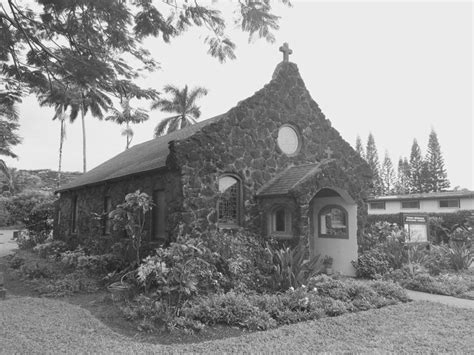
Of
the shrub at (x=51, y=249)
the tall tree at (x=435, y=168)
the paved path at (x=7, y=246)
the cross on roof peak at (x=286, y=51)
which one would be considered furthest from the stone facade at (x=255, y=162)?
the tall tree at (x=435, y=168)

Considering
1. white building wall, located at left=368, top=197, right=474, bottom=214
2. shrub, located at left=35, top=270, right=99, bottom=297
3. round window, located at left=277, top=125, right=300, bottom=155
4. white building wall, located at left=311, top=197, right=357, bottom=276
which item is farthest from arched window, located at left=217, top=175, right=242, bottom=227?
white building wall, located at left=368, top=197, right=474, bottom=214

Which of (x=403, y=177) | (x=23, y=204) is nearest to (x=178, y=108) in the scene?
(x=23, y=204)

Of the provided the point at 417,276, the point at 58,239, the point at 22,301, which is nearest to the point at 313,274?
the point at 417,276

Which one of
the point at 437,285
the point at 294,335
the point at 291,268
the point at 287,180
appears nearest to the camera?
the point at 294,335

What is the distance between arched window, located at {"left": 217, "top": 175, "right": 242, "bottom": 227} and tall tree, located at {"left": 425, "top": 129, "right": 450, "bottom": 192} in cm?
5439

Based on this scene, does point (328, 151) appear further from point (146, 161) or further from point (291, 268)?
point (146, 161)

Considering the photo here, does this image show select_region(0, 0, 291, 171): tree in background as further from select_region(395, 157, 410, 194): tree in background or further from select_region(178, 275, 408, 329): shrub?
select_region(395, 157, 410, 194): tree in background

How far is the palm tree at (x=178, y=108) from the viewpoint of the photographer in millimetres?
41688

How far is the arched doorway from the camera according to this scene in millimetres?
13219

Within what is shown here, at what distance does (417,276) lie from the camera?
1126 cm

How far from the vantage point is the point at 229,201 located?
12.1 meters

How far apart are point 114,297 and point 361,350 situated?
5.63 meters

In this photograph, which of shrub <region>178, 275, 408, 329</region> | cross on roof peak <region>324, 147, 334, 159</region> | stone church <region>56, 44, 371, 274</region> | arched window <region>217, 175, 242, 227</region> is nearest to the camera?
shrub <region>178, 275, 408, 329</region>

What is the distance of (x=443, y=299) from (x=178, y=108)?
3584cm
